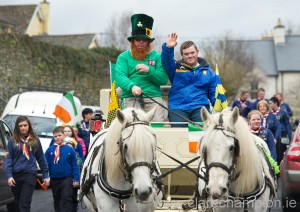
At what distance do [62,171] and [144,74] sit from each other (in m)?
2.45

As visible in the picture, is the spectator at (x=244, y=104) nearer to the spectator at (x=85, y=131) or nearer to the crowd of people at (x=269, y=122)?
the crowd of people at (x=269, y=122)

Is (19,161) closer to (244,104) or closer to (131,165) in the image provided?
(131,165)

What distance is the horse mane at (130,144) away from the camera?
243 inches

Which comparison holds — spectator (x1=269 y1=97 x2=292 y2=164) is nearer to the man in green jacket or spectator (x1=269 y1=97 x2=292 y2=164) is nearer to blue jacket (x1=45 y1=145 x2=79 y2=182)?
blue jacket (x1=45 y1=145 x2=79 y2=182)

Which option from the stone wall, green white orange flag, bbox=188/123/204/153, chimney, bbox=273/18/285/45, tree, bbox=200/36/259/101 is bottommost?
green white orange flag, bbox=188/123/204/153

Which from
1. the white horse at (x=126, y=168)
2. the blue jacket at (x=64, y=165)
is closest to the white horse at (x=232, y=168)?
the white horse at (x=126, y=168)

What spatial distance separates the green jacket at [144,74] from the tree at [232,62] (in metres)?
48.1

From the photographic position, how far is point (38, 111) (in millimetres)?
19359

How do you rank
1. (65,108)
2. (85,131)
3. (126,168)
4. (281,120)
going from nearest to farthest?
(126,168), (65,108), (85,131), (281,120)

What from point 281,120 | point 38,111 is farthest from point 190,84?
point 38,111

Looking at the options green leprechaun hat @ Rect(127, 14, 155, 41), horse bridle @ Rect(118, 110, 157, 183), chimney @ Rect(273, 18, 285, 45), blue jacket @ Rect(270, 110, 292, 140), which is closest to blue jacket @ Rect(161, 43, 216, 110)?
green leprechaun hat @ Rect(127, 14, 155, 41)

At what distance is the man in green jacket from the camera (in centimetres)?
816

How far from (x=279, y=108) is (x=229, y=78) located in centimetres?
4355

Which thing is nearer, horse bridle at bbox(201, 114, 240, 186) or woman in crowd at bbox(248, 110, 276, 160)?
horse bridle at bbox(201, 114, 240, 186)
